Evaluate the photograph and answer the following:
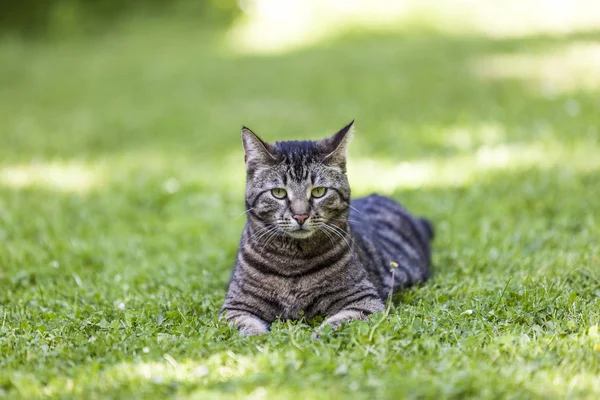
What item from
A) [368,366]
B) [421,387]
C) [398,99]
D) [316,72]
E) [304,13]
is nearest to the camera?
[421,387]

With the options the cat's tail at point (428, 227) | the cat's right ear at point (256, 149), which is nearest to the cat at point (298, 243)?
the cat's right ear at point (256, 149)

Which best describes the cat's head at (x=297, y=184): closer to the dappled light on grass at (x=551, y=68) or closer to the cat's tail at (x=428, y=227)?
the cat's tail at (x=428, y=227)

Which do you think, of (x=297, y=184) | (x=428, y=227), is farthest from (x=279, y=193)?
(x=428, y=227)

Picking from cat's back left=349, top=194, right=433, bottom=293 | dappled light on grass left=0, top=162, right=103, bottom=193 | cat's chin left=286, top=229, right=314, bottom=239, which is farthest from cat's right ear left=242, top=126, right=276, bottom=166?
dappled light on grass left=0, top=162, right=103, bottom=193

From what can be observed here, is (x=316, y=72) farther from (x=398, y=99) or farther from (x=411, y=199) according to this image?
(x=411, y=199)

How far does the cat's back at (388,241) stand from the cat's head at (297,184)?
0.36 m

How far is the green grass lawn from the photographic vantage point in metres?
2.90

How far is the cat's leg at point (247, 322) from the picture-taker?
3.42 metres

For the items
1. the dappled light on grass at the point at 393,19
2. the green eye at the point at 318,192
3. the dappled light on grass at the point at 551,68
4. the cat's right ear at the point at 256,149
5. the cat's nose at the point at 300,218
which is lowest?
the cat's nose at the point at 300,218

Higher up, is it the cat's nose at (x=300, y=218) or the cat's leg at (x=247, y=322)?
the cat's nose at (x=300, y=218)

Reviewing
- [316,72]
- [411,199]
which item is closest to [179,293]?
[411,199]

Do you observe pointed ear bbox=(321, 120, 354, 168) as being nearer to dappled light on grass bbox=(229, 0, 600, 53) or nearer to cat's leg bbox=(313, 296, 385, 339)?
cat's leg bbox=(313, 296, 385, 339)

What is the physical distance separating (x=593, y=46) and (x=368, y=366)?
9153mm

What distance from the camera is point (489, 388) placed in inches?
104
